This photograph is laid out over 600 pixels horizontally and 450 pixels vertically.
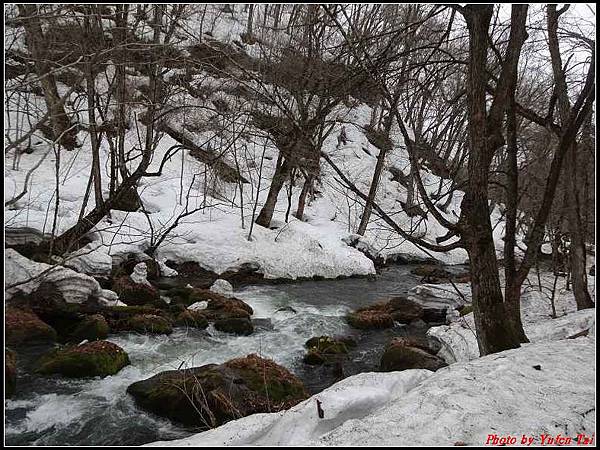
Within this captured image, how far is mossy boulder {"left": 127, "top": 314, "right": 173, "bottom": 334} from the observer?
667 centimetres

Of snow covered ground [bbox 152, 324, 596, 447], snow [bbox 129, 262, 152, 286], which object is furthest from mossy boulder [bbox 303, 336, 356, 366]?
snow [bbox 129, 262, 152, 286]

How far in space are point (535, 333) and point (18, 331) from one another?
23.2 feet

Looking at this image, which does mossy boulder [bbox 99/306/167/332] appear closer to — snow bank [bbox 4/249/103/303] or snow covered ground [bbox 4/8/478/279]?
snow bank [bbox 4/249/103/303]

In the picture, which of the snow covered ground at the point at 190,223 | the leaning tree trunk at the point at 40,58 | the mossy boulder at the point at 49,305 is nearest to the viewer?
the leaning tree trunk at the point at 40,58

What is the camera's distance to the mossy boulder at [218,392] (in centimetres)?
435

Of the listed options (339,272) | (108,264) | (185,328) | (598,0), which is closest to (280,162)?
(339,272)

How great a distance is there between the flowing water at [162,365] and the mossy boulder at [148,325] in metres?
0.16

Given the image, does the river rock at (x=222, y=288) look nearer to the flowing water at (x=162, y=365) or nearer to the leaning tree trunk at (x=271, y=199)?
the flowing water at (x=162, y=365)

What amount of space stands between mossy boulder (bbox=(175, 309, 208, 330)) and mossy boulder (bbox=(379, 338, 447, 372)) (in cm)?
326

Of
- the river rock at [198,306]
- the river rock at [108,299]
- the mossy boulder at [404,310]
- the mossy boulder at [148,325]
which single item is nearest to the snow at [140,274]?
the river rock at [108,299]

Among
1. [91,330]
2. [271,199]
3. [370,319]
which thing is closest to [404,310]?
[370,319]

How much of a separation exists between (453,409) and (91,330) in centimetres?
589

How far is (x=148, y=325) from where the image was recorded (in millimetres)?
6707

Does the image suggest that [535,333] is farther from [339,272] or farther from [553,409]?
[339,272]
